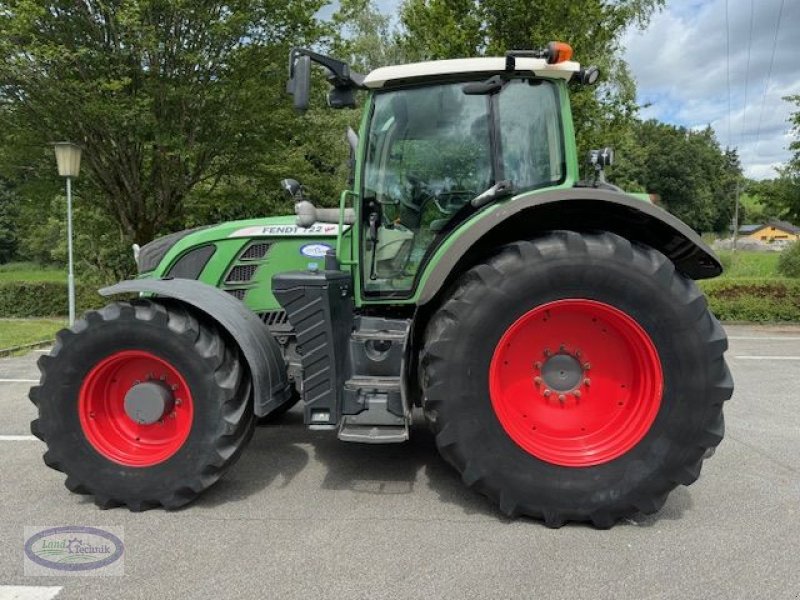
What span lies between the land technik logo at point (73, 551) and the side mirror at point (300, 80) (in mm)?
2446

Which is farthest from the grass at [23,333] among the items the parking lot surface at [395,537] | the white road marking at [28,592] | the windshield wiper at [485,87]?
the windshield wiper at [485,87]

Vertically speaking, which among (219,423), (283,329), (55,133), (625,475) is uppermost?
(55,133)

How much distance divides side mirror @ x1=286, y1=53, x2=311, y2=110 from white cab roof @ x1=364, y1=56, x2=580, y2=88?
0.45 metres

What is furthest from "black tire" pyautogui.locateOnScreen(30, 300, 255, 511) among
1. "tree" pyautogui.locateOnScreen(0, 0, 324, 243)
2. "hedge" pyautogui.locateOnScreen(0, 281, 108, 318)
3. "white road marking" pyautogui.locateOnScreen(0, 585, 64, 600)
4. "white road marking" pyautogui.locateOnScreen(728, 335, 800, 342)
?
"hedge" pyautogui.locateOnScreen(0, 281, 108, 318)

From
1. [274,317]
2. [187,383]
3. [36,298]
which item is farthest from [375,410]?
[36,298]

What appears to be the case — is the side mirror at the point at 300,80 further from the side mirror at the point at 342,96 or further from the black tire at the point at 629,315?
the black tire at the point at 629,315

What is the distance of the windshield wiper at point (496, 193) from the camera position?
3457mm

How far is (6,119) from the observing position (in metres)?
10.9

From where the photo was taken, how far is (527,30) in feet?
35.5

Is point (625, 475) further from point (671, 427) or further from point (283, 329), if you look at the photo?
point (283, 329)

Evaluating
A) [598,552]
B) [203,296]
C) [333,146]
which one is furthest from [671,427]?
[333,146]

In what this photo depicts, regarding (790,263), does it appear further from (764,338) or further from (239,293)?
(239,293)

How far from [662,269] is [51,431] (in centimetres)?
343

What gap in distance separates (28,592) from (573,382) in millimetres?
2785
